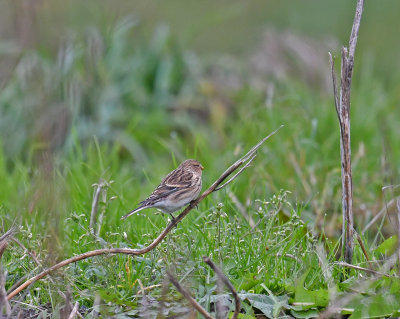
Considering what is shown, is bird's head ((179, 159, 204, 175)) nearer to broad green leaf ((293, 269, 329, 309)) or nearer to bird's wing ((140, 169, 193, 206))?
bird's wing ((140, 169, 193, 206))

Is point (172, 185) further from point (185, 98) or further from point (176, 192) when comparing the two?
point (185, 98)

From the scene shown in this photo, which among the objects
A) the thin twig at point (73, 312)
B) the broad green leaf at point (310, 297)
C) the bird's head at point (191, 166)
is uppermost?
the bird's head at point (191, 166)

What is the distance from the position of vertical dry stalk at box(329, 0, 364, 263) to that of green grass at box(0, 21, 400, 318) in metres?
0.13

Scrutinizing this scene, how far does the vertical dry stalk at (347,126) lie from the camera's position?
13.9 feet

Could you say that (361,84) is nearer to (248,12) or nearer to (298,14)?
Result: (298,14)

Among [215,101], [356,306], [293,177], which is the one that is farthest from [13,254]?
[215,101]

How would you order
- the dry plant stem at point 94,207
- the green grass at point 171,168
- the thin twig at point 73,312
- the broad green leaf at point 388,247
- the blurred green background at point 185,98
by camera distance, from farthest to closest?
1. the blurred green background at point 185,98
2. the dry plant stem at point 94,207
3. the broad green leaf at point 388,247
4. the green grass at point 171,168
5. the thin twig at point 73,312

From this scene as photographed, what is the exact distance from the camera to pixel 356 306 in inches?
151

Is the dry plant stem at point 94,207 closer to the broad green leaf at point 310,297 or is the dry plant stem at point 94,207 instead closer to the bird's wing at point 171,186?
the bird's wing at point 171,186

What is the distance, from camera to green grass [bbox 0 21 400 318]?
4098mm

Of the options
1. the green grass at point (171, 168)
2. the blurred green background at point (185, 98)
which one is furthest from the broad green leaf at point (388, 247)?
the blurred green background at point (185, 98)

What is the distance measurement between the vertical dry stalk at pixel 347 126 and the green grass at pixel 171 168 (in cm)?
13

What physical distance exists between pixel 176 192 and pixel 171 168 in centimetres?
192

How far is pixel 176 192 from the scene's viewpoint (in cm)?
448
